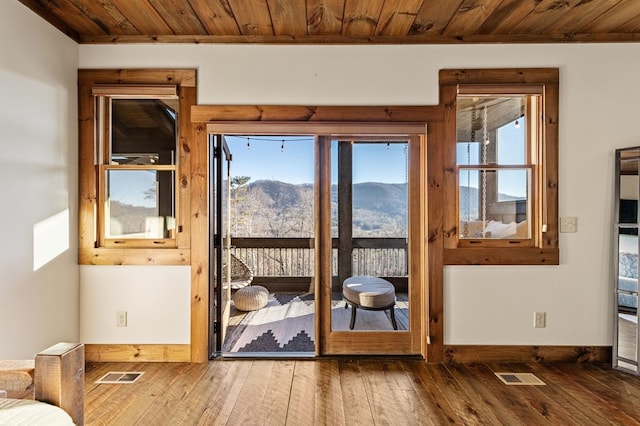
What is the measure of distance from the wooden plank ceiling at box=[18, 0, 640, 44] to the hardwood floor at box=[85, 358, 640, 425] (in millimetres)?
2639

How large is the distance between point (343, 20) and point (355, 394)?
2.70 m

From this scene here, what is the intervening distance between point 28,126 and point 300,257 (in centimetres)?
267

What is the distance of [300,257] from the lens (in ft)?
14.1

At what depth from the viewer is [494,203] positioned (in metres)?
3.22

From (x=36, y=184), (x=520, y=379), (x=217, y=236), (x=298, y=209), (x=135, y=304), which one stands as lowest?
(x=520, y=379)

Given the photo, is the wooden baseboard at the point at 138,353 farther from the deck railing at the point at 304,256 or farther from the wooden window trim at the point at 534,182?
the wooden window trim at the point at 534,182

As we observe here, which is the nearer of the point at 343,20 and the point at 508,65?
the point at 343,20

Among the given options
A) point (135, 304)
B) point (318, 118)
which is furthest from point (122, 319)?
point (318, 118)

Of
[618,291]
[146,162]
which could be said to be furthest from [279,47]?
[618,291]

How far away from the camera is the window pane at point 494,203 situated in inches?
127

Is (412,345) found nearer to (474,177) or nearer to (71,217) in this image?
(474,177)

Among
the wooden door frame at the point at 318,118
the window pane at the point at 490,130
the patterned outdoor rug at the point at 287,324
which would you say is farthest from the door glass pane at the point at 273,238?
the window pane at the point at 490,130

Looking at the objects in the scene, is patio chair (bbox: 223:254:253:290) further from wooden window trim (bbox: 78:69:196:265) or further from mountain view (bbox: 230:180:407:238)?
wooden window trim (bbox: 78:69:196:265)

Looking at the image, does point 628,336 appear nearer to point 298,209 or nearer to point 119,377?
point 298,209
